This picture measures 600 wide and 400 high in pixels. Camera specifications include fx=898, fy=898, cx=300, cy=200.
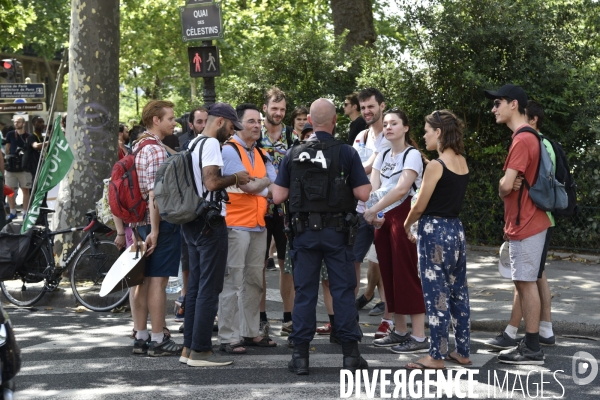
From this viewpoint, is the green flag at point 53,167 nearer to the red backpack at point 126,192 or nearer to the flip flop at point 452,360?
the red backpack at point 126,192

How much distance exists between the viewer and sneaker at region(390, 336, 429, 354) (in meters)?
7.20

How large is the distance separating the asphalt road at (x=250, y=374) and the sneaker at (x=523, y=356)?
0.08m

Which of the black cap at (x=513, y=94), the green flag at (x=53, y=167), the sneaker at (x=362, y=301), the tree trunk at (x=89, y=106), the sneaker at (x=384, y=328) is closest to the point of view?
the black cap at (x=513, y=94)

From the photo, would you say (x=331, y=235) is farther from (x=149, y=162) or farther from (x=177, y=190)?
(x=149, y=162)

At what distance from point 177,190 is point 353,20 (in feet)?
37.4

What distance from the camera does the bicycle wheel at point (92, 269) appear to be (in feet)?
31.7

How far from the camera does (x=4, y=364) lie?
418cm

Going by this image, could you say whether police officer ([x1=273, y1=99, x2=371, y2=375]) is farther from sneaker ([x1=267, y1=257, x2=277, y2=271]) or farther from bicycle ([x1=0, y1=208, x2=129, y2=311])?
sneaker ([x1=267, y1=257, x2=277, y2=271])

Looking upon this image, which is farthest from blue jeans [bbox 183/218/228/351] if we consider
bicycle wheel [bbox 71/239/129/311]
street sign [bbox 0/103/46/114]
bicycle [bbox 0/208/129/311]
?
street sign [bbox 0/103/46/114]

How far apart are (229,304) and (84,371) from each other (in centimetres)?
122

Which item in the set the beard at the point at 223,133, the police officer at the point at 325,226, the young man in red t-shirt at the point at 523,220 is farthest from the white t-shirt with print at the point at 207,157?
the young man in red t-shirt at the point at 523,220

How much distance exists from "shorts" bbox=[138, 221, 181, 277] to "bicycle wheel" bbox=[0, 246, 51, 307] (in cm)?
302

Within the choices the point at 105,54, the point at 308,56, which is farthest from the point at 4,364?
the point at 308,56

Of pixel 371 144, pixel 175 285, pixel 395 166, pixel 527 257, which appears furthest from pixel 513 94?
pixel 175 285
